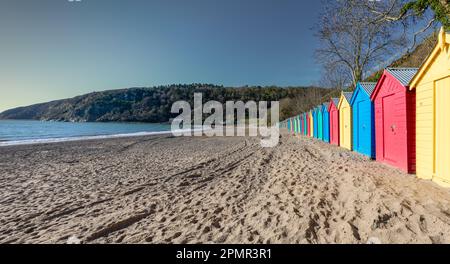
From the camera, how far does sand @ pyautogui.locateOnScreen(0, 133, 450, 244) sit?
10.2 feet

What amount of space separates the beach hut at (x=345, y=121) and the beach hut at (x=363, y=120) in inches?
17.1

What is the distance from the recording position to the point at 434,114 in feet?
15.3

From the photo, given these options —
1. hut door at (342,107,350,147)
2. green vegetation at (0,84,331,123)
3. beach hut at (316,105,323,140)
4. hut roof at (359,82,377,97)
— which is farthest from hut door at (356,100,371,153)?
green vegetation at (0,84,331,123)

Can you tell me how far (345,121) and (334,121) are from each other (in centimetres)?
192

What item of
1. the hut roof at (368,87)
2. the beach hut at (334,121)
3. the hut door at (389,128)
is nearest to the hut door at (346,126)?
the beach hut at (334,121)

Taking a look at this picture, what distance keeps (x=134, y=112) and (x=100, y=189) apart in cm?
11736

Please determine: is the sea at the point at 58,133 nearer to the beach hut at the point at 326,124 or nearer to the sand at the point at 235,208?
the sand at the point at 235,208

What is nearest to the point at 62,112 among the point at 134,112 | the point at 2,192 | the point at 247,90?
the point at 134,112

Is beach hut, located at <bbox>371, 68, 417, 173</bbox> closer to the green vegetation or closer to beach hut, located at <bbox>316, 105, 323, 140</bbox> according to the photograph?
beach hut, located at <bbox>316, 105, 323, 140</bbox>

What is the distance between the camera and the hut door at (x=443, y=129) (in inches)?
170

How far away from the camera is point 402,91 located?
568cm

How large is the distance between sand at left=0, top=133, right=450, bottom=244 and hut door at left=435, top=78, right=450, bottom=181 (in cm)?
38
